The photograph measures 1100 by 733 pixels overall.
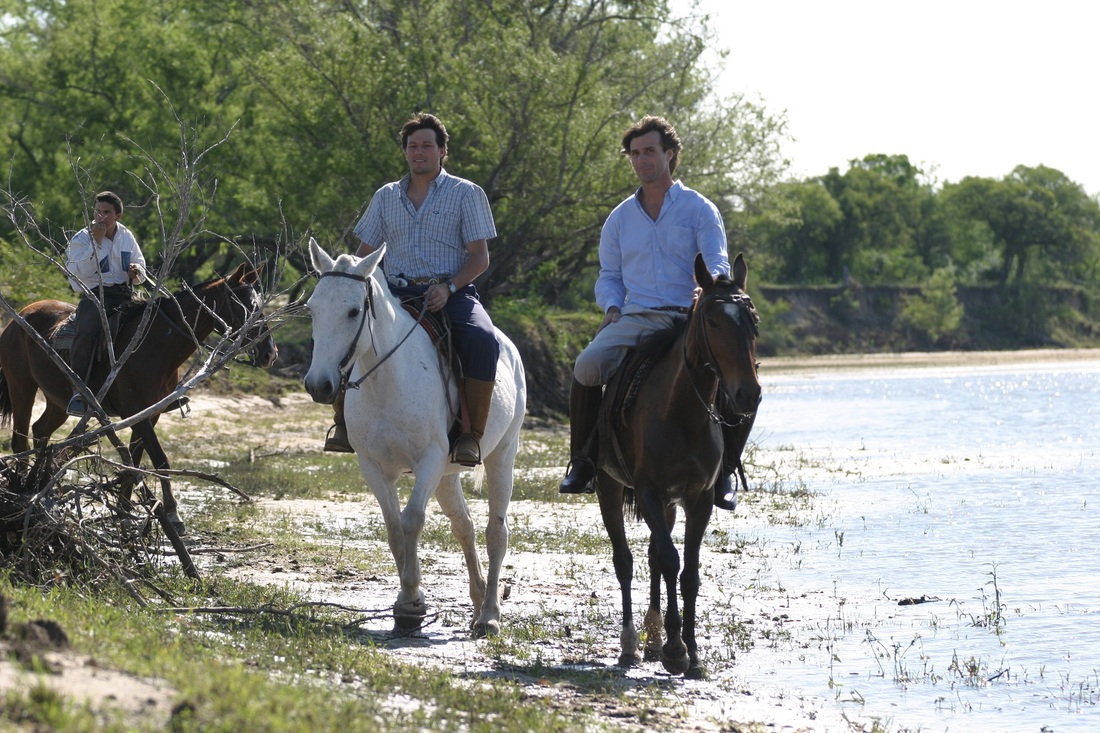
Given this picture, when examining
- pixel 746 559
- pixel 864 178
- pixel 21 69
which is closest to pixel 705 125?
pixel 21 69

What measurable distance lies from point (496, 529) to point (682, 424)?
5.77 feet

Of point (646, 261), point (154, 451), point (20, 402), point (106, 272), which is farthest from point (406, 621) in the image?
point (20, 402)

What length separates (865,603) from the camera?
9727 mm

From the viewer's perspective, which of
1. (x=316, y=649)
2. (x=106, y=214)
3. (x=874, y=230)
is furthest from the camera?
(x=874, y=230)

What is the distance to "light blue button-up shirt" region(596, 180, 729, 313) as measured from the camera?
304 inches

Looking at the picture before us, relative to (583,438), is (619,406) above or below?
above

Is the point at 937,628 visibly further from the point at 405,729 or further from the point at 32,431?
the point at 32,431

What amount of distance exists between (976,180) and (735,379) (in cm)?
10386

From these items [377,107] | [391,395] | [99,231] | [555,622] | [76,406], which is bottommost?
[555,622]

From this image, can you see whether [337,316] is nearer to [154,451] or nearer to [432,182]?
[432,182]

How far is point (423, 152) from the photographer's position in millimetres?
8336

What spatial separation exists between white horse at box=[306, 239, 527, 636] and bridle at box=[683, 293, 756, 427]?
5.09 feet

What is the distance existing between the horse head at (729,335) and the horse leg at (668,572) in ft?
2.40

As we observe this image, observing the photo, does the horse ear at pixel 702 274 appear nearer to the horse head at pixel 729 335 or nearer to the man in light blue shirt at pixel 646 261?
the horse head at pixel 729 335
